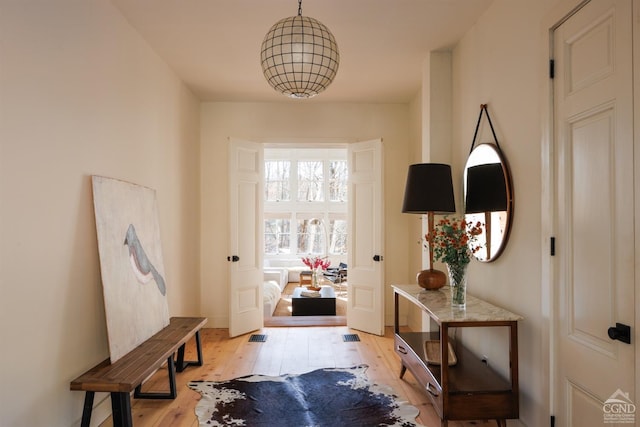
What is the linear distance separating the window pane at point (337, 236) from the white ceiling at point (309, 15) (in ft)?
18.7

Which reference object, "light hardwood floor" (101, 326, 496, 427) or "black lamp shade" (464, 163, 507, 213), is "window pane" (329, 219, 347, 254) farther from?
"black lamp shade" (464, 163, 507, 213)

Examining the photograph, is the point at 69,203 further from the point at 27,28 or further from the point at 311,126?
the point at 311,126

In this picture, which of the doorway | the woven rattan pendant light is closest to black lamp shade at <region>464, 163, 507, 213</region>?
the woven rattan pendant light

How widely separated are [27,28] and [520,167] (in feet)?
9.13

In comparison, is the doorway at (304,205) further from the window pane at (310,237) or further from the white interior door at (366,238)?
the white interior door at (366,238)

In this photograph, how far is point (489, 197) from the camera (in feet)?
8.55

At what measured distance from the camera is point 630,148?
147cm

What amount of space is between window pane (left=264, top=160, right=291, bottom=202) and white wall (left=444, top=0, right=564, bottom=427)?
7.18 m

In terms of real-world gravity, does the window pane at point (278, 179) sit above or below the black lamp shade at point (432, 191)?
above

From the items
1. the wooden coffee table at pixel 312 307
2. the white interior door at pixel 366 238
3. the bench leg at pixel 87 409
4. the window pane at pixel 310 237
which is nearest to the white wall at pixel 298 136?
the white interior door at pixel 366 238

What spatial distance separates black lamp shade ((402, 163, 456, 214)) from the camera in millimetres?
2871

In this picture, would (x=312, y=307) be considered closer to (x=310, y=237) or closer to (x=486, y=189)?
(x=486, y=189)

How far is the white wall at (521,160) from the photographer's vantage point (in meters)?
2.08

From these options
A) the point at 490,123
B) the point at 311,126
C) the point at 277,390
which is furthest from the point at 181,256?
the point at 490,123
